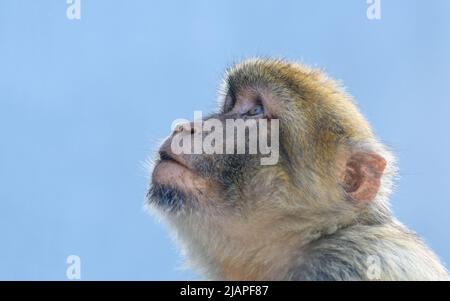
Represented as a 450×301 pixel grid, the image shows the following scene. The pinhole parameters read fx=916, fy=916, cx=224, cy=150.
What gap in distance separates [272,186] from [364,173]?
0.55m

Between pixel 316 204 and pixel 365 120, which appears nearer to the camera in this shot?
pixel 316 204

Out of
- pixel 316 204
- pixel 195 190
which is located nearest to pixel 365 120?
pixel 316 204

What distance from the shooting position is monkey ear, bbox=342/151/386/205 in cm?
526

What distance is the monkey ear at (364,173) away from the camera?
5.26 m

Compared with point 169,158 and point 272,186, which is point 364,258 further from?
point 169,158

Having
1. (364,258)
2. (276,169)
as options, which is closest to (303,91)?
(276,169)

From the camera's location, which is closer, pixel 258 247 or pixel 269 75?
pixel 258 247

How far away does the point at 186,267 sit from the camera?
5.76m

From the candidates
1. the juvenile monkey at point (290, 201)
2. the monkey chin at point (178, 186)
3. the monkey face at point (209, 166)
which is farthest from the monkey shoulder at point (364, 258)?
the monkey chin at point (178, 186)

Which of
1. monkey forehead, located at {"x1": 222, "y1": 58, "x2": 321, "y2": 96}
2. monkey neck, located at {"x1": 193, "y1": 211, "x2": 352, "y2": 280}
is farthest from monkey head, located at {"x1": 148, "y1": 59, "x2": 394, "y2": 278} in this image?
monkey forehead, located at {"x1": 222, "y1": 58, "x2": 321, "y2": 96}

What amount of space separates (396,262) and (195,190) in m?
1.22

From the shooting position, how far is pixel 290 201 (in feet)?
17.1

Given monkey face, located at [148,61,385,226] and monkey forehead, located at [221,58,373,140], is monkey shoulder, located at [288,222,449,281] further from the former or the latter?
monkey forehead, located at [221,58,373,140]

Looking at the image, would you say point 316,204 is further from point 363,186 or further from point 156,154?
point 156,154
